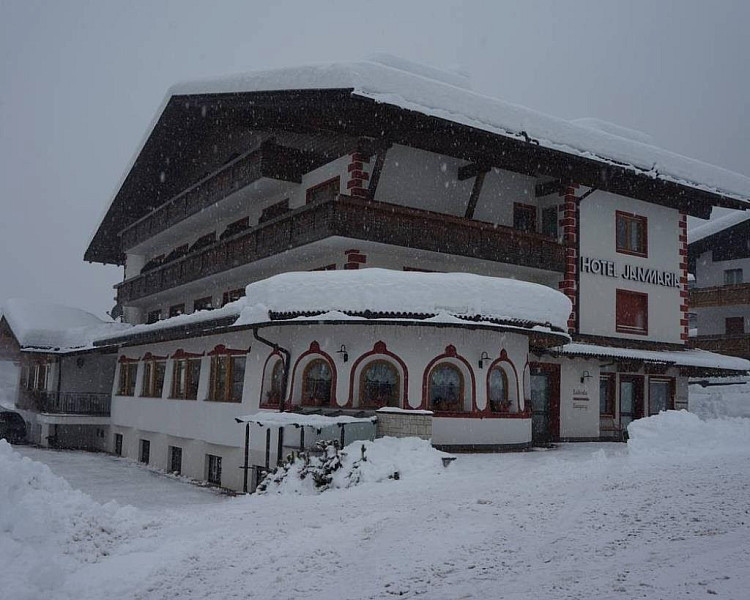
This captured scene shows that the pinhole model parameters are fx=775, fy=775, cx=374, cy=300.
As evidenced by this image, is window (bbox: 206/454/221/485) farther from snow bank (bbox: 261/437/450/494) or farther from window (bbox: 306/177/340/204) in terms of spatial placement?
snow bank (bbox: 261/437/450/494)

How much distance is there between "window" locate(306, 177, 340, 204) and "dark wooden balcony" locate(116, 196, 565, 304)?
1393mm

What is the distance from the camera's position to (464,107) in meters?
20.0

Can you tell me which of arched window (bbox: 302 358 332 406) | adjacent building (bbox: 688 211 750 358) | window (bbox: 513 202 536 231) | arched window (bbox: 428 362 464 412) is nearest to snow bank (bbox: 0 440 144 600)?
arched window (bbox: 302 358 332 406)

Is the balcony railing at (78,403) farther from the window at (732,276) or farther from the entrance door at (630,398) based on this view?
the window at (732,276)

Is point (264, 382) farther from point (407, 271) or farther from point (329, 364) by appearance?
point (407, 271)

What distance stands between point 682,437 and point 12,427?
2980cm

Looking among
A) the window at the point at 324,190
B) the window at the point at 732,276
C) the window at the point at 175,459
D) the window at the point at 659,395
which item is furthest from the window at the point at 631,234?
the window at the point at 175,459

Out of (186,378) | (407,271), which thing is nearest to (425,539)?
(407,271)

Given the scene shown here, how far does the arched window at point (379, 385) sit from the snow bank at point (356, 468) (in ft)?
9.21

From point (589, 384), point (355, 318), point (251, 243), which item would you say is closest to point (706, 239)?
point (589, 384)

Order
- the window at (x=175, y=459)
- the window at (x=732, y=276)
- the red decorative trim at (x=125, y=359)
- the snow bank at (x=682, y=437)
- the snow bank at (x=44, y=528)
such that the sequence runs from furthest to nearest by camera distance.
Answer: the window at (x=732, y=276) → the red decorative trim at (x=125, y=359) → the window at (x=175, y=459) → the snow bank at (x=682, y=437) → the snow bank at (x=44, y=528)

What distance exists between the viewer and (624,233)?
1005 inches

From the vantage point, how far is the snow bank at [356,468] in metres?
13.1

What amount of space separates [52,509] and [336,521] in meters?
3.60
